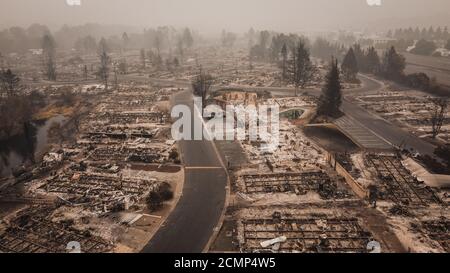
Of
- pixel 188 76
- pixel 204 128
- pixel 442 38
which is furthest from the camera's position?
pixel 442 38

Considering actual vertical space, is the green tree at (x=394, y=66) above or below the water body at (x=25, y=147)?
above

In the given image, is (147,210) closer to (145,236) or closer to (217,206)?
(145,236)

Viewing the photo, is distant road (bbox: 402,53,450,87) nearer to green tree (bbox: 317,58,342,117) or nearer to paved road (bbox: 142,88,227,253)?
green tree (bbox: 317,58,342,117)

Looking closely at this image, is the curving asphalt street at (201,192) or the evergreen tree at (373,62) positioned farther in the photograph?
the evergreen tree at (373,62)

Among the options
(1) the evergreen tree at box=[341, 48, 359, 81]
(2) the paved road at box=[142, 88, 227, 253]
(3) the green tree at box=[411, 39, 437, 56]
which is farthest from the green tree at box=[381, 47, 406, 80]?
(2) the paved road at box=[142, 88, 227, 253]

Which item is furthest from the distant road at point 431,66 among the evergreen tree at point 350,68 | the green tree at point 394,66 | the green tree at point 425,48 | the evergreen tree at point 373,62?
the evergreen tree at point 350,68

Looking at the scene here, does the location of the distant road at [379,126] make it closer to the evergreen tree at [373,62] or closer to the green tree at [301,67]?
the green tree at [301,67]
